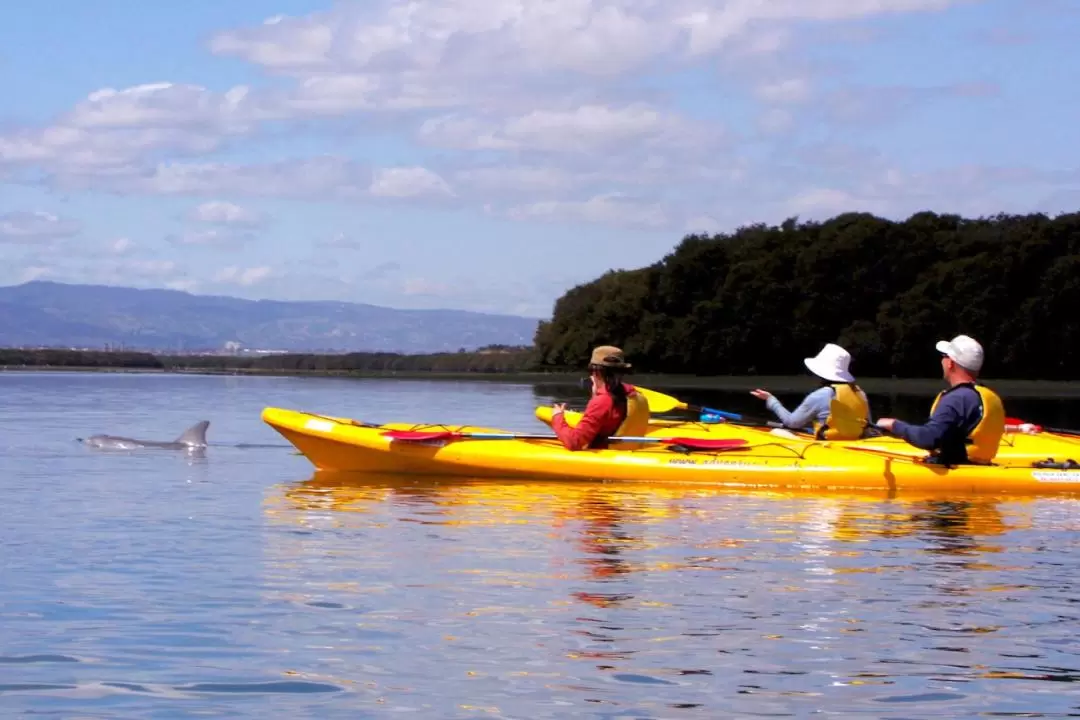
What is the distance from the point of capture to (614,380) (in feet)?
52.9

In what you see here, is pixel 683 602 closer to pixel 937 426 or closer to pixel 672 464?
pixel 937 426

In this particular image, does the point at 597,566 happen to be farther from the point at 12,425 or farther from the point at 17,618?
the point at 12,425

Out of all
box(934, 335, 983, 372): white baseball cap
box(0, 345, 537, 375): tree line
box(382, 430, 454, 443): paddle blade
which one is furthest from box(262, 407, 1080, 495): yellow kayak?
box(0, 345, 537, 375): tree line

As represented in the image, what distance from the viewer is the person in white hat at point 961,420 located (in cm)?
1449

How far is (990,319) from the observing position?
6706 cm

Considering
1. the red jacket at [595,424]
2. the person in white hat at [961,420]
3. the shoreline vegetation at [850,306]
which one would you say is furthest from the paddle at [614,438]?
the shoreline vegetation at [850,306]

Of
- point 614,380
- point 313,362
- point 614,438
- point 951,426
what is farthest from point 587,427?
point 313,362

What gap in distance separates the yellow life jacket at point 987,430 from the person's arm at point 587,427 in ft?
10.6

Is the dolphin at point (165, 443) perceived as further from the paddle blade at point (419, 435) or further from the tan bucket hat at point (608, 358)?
the tan bucket hat at point (608, 358)

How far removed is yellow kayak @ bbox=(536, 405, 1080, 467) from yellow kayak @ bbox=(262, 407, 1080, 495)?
0.40m

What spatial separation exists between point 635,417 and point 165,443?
732cm

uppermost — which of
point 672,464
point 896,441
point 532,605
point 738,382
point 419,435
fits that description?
point 738,382

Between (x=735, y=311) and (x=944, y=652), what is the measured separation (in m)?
66.3

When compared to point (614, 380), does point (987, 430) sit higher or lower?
lower
